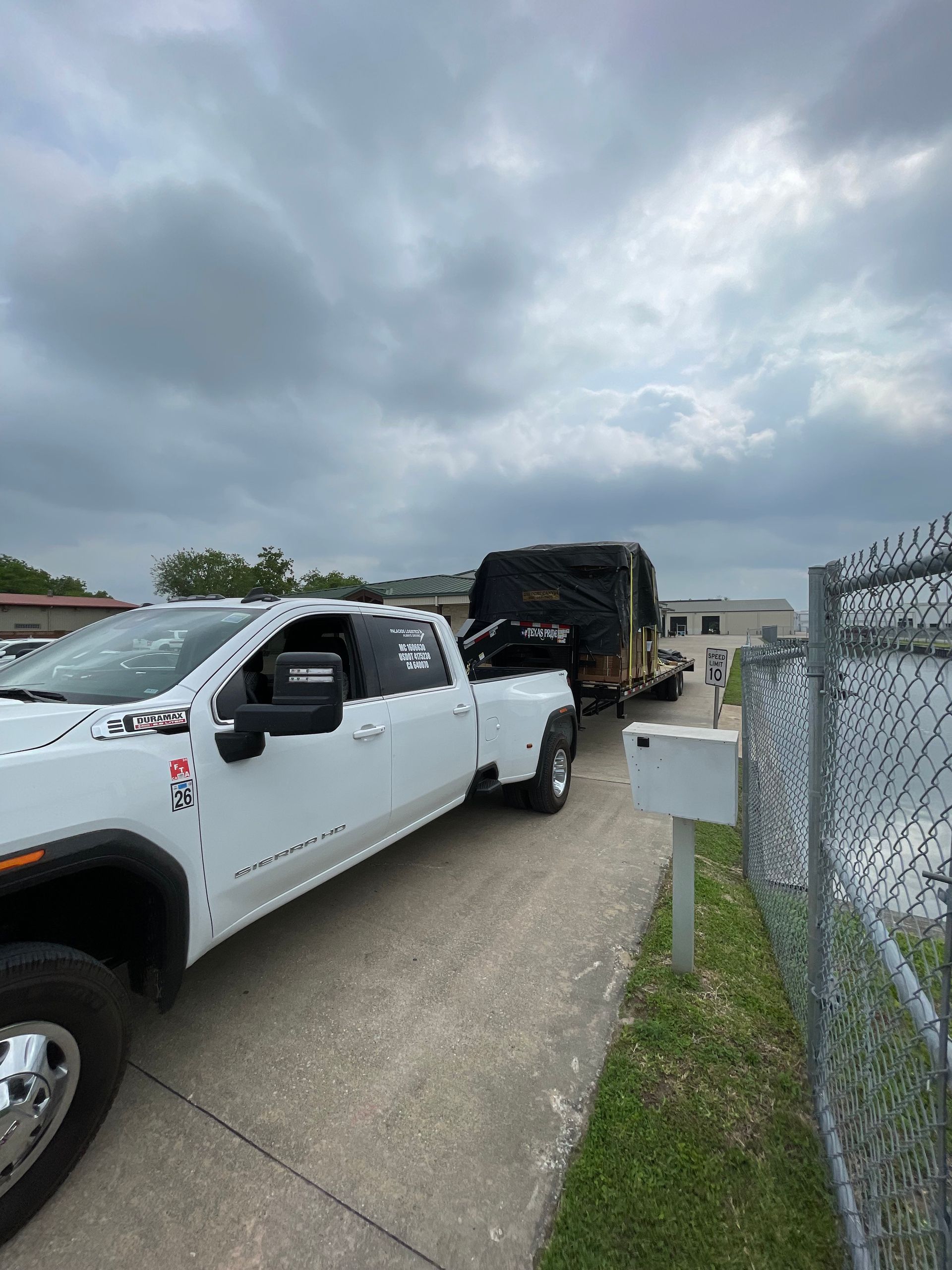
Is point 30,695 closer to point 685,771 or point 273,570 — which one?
point 685,771

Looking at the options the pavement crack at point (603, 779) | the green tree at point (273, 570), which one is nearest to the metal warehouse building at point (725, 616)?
the green tree at point (273, 570)

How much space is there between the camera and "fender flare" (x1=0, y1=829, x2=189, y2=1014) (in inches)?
68.8

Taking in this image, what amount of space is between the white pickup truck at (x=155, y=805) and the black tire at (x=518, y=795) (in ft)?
6.29

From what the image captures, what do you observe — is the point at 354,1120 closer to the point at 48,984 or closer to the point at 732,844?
the point at 48,984

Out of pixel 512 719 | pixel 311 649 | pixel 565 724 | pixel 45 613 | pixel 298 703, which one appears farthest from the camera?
pixel 45 613

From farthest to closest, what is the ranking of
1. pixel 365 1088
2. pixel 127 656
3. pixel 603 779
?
1. pixel 603 779
2. pixel 127 656
3. pixel 365 1088

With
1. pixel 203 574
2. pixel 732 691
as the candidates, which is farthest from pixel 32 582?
pixel 732 691

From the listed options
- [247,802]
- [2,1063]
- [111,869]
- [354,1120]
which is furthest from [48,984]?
[354,1120]

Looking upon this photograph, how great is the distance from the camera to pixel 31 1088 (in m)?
1.74

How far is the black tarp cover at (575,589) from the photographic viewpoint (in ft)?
27.1

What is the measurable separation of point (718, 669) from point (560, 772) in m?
4.06

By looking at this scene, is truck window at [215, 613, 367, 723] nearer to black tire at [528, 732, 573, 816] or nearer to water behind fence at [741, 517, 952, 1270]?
water behind fence at [741, 517, 952, 1270]

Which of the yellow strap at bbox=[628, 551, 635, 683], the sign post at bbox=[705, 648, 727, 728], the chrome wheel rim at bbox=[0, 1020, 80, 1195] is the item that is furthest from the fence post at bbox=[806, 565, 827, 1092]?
the sign post at bbox=[705, 648, 727, 728]

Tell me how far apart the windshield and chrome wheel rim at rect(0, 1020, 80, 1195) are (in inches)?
41.1
